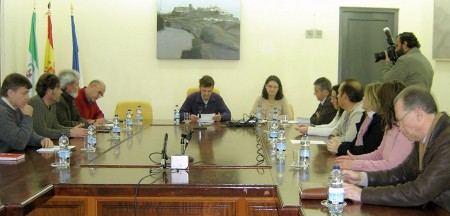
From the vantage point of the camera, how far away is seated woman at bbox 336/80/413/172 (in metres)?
2.43

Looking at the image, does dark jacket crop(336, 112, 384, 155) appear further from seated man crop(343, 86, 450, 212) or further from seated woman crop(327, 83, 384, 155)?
seated man crop(343, 86, 450, 212)

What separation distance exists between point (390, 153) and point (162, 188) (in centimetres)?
119

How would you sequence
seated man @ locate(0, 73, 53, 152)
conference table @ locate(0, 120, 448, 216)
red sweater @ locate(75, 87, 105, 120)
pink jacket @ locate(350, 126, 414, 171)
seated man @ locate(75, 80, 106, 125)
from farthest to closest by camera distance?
red sweater @ locate(75, 87, 105, 120), seated man @ locate(75, 80, 106, 125), seated man @ locate(0, 73, 53, 152), pink jacket @ locate(350, 126, 414, 171), conference table @ locate(0, 120, 448, 216)

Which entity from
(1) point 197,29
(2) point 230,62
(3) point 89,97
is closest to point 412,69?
(2) point 230,62

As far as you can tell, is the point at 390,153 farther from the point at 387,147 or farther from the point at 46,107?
the point at 46,107

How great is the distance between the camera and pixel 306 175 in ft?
8.11

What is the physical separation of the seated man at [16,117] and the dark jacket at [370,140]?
199 centimetres

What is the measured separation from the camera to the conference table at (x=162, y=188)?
1.97 meters

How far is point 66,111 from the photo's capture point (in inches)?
182

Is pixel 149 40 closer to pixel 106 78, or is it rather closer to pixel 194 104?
pixel 106 78

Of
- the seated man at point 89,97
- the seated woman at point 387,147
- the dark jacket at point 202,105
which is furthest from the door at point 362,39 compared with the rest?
the seated woman at point 387,147

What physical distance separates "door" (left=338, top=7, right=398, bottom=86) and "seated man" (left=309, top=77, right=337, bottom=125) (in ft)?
5.48

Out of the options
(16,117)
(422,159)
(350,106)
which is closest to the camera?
(422,159)

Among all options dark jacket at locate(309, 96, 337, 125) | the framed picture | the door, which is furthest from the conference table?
the door
